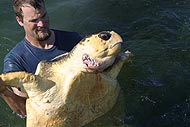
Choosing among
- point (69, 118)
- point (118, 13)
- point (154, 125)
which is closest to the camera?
point (69, 118)

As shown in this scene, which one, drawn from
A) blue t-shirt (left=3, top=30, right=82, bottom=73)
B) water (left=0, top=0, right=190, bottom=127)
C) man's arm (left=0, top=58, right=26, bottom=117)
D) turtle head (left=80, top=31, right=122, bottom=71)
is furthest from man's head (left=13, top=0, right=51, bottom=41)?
water (left=0, top=0, right=190, bottom=127)

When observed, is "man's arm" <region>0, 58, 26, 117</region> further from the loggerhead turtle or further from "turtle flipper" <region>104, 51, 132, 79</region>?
"turtle flipper" <region>104, 51, 132, 79</region>

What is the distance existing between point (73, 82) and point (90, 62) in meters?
0.25

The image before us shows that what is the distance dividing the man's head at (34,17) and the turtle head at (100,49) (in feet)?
2.29

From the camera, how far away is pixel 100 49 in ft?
9.89

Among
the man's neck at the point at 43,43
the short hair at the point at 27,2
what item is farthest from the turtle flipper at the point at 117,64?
the short hair at the point at 27,2

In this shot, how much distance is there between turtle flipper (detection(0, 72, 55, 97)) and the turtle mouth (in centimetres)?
33

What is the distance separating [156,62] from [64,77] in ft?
7.91

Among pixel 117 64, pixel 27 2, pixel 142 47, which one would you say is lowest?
pixel 142 47

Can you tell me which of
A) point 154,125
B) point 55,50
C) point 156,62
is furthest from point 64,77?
point 156,62

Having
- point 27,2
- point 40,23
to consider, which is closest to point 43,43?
point 40,23

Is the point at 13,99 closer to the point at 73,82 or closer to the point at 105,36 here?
the point at 73,82

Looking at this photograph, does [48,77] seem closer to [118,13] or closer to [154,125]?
[154,125]

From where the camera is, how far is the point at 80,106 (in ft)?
11.2
